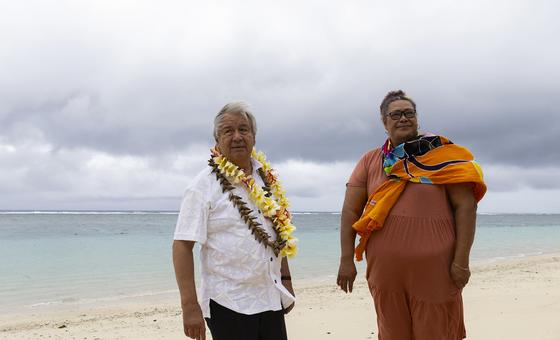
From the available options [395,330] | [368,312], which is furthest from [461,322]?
[368,312]

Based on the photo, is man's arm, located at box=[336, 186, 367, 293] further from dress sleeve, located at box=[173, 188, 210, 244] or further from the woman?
dress sleeve, located at box=[173, 188, 210, 244]

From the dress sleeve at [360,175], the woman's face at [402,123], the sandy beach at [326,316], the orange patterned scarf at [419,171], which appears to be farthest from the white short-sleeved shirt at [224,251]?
the sandy beach at [326,316]

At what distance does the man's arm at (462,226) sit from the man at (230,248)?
94 cm

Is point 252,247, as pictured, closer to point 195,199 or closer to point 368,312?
point 195,199

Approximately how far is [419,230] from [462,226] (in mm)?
230

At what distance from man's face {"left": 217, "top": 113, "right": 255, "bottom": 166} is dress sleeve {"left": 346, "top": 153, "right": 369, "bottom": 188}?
33.3 inches

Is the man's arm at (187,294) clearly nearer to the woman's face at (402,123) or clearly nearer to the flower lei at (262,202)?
the flower lei at (262,202)

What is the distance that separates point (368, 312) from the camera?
20.3 ft

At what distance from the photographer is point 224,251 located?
7.40ft

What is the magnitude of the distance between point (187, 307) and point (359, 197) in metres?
1.27

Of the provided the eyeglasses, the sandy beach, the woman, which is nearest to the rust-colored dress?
the woman

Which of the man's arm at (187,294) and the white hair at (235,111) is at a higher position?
the white hair at (235,111)

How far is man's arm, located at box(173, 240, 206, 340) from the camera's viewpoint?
7.23 feet

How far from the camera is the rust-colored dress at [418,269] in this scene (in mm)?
2645
